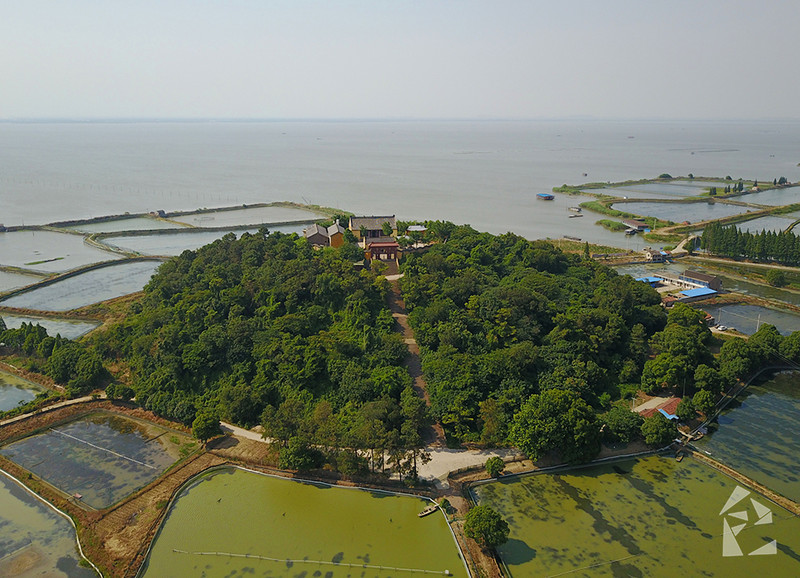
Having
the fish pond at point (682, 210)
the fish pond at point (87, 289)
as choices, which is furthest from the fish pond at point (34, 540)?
the fish pond at point (682, 210)

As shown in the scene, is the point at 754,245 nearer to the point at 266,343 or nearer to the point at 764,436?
the point at 764,436

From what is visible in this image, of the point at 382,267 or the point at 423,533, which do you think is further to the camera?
the point at 382,267

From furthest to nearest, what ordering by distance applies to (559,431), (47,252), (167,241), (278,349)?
(167,241) < (47,252) < (278,349) < (559,431)

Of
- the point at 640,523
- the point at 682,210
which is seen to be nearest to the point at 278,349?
the point at 640,523

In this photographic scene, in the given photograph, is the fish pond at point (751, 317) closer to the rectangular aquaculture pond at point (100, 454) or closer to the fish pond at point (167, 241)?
the rectangular aquaculture pond at point (100, 454)

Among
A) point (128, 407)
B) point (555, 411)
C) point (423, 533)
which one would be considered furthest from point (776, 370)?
point (128, 407)

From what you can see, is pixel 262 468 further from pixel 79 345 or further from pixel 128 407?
pixel 79 345
